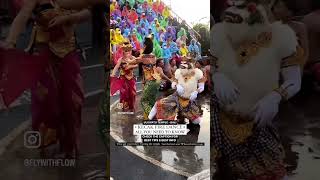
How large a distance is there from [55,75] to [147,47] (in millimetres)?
937

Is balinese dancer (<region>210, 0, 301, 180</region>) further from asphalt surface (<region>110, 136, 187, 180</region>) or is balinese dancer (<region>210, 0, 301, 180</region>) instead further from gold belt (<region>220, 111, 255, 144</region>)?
asphalt surface (<region>110, 136, 187, 180</region>)

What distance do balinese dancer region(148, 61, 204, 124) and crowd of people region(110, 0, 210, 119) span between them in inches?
2.2

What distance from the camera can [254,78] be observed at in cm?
505

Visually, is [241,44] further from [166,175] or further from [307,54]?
[166,175]

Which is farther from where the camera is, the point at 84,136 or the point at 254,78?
the point at 84,136

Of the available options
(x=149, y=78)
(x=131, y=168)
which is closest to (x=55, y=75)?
(x=149, y=78)

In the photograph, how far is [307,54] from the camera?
5.08 meters

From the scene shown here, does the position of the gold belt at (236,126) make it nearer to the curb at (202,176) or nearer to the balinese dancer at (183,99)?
the balinese dancer at (183,99)

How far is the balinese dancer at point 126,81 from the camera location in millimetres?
5117

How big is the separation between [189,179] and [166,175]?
0.74ft

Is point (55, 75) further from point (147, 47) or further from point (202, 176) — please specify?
point (202, 176)

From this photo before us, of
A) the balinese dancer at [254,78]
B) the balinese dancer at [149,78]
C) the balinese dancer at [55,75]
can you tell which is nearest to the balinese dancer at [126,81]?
the balinese dancer at [149,78]

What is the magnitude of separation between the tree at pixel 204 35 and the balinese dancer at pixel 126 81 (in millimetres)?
671

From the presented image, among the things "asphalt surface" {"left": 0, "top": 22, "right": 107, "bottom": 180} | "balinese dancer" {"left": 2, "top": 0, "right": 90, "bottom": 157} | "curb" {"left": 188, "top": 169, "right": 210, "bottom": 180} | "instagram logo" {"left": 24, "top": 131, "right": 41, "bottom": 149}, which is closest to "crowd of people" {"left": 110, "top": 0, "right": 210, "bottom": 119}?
"asphalt surface" {"left": 0, "top": 22, "right": 107, "bottom": 180}
